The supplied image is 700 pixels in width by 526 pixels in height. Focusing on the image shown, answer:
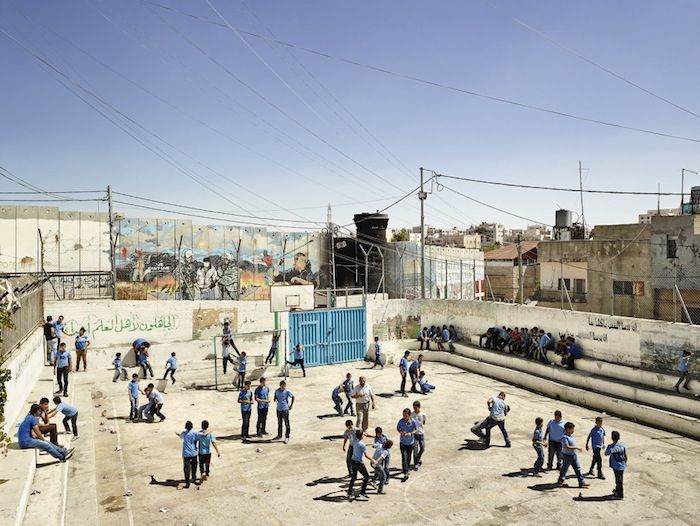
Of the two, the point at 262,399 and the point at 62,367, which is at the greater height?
the point at 62,367

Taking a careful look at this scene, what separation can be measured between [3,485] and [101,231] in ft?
75.3

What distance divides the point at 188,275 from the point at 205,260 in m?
1.35

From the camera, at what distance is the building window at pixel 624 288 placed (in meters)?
32.2

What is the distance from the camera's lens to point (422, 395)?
2153 centimetres

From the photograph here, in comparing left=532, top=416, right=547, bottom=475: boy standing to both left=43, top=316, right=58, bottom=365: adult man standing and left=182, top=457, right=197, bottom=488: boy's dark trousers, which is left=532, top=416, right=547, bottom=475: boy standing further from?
left=43, top=316, right=58, bottom=365: adult man standing

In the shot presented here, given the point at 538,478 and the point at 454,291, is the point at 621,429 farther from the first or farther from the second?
the point at 454,291

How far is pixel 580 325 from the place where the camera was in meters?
23.0

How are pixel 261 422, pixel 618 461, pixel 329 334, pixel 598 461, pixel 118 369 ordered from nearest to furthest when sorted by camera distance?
A: pixel 618 461 < pixel 598 461 < pixel 261 422 < pixel 118 369 < pixel 329 334

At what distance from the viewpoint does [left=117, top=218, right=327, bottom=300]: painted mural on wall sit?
105 ft

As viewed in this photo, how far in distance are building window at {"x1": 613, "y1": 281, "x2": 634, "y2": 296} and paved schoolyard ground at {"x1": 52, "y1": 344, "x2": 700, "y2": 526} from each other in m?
15.0

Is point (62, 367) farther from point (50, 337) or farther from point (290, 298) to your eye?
point (290, 298)

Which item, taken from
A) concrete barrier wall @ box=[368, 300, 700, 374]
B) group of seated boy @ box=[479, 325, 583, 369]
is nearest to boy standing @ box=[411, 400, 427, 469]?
group of seated boy @ box=[479, 325, 583, 369]

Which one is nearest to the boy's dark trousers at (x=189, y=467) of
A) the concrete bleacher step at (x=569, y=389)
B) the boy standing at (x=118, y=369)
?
the boy standing at (x=118, y=369)

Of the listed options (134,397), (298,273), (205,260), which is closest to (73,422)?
(134,397)
